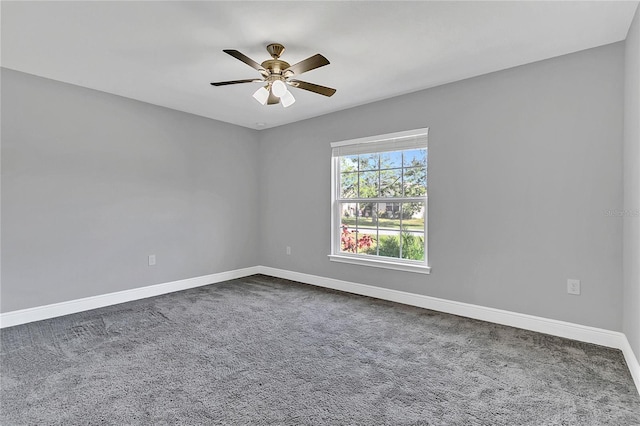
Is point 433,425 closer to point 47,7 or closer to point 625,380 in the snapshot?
point 625,380

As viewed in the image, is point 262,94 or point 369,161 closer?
point 262,94

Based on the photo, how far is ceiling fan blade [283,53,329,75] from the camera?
2.21 metres

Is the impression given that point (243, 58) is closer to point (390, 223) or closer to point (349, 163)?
point (349, 163)

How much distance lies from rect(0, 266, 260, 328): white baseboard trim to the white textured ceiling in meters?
2.34

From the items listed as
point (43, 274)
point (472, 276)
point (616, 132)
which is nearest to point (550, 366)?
point (472, 276)

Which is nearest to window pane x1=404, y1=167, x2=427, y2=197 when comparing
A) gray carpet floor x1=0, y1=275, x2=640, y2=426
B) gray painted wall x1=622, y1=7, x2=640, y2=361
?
gray carpet floor x1=0, y1=275, x2=640, y2=426

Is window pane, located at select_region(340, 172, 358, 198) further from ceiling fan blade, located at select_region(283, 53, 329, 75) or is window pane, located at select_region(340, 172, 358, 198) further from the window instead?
ceiling fan blade, located at select_region(283, 53, 329, 75)

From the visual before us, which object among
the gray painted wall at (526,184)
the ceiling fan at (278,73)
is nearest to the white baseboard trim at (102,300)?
the gray painted wall at (526,184)

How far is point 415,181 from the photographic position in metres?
3.71

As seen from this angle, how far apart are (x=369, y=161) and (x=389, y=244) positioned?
1101 millimetres

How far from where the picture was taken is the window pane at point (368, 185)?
161 inches

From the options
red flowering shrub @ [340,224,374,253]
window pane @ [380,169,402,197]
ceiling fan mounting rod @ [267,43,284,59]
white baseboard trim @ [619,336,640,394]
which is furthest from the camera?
red flowering shrub @ [340,224,374,253]

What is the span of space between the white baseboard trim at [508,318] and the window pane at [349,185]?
1.19m


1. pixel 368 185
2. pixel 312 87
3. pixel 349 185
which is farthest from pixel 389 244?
pixel 312 87
